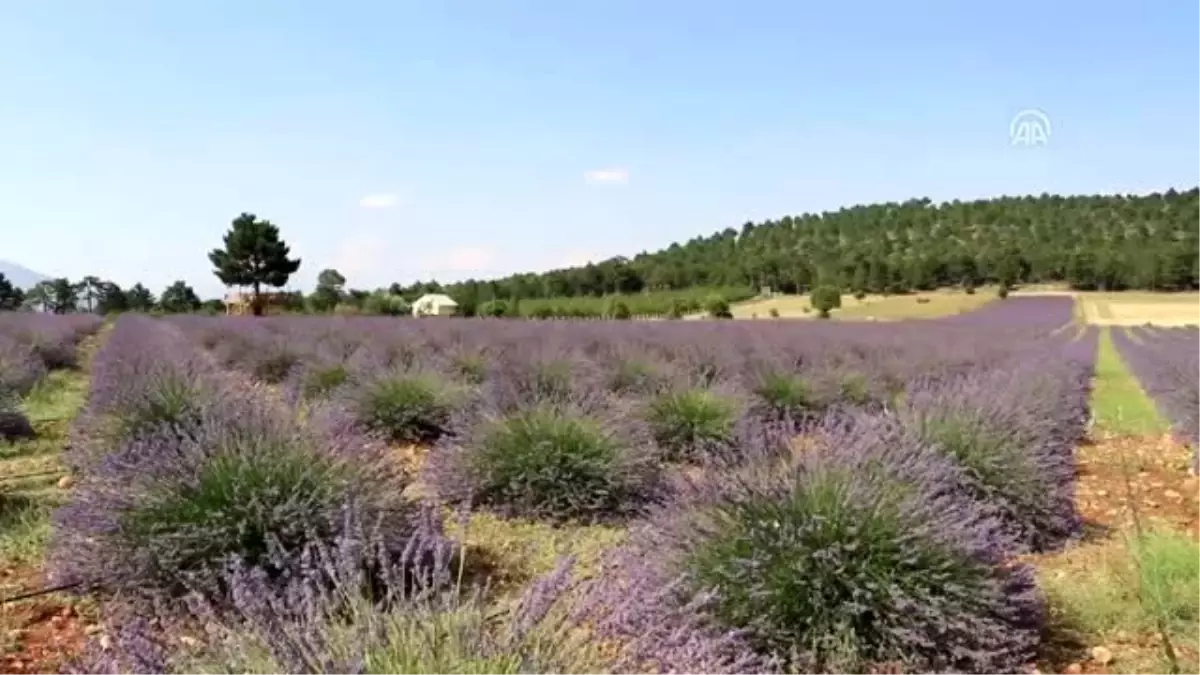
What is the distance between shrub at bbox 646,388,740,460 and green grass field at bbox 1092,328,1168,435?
358cm

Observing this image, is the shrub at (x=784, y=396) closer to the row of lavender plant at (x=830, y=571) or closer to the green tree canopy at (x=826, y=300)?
the row of lavender plant at (x=830, y=571)

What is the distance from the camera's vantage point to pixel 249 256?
240 ft

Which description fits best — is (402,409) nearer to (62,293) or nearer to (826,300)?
(826,300)

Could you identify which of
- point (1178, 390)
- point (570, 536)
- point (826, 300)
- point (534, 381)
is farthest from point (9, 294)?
point (570, 536)

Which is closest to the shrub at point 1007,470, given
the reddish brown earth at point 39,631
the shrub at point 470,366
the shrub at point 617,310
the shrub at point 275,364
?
the reddish brown earth at point 39,631

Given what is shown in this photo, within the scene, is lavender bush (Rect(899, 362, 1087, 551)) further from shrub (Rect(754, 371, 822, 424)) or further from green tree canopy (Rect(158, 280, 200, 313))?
green tree canopy (Rect(158, 280, 200, 313))

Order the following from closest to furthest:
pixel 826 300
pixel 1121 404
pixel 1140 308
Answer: pixel 1121 404 → pixel 1140 308 → pixel 826 300

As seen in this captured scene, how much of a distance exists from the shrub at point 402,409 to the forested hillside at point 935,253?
58298mm

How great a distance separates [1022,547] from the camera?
4.94 m

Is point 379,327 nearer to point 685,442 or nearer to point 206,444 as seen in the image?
point 685,442

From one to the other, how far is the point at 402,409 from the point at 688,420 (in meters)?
2.59

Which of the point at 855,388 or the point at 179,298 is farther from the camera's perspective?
the point at 179,298

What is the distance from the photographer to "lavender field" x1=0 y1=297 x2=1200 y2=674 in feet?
8.11

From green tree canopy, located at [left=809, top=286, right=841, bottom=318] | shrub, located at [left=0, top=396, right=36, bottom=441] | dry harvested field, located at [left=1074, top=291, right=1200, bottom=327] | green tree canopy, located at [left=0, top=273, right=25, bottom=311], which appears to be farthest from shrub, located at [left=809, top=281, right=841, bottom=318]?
shrub, located at [left=0, top=396, right=36, bottom=441]
